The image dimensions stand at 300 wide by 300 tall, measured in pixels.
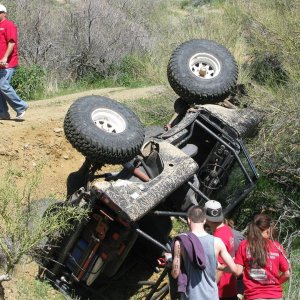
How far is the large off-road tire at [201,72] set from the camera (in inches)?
314

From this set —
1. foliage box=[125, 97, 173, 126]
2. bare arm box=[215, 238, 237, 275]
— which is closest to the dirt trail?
foliage box=[125, 97, 173, 126]

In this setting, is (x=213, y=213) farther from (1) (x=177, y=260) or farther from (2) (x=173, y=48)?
(2) (x=173, y=48)

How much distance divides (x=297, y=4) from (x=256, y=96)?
390 centimetres

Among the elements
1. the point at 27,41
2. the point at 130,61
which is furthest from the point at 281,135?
the point at 27,41

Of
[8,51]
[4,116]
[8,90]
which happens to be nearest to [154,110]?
[4,116]

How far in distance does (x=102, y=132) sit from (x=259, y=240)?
2256 mm

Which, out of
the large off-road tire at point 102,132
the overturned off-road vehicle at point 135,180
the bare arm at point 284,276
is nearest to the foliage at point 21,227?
the overturned off-road vehicle at point 135,180

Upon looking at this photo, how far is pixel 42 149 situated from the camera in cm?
884

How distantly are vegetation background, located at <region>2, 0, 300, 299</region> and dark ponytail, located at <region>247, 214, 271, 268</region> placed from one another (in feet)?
4.99

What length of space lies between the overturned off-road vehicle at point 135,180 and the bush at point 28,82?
5.26 metres

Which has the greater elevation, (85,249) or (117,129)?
(117,129)

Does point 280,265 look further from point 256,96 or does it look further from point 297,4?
point 297,4

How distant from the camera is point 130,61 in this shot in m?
15.3

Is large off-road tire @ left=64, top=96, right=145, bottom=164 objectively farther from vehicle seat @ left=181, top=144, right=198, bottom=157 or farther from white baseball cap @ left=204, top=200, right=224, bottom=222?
white baseball cap @ left=204, top=200, right=224, bottom=222
